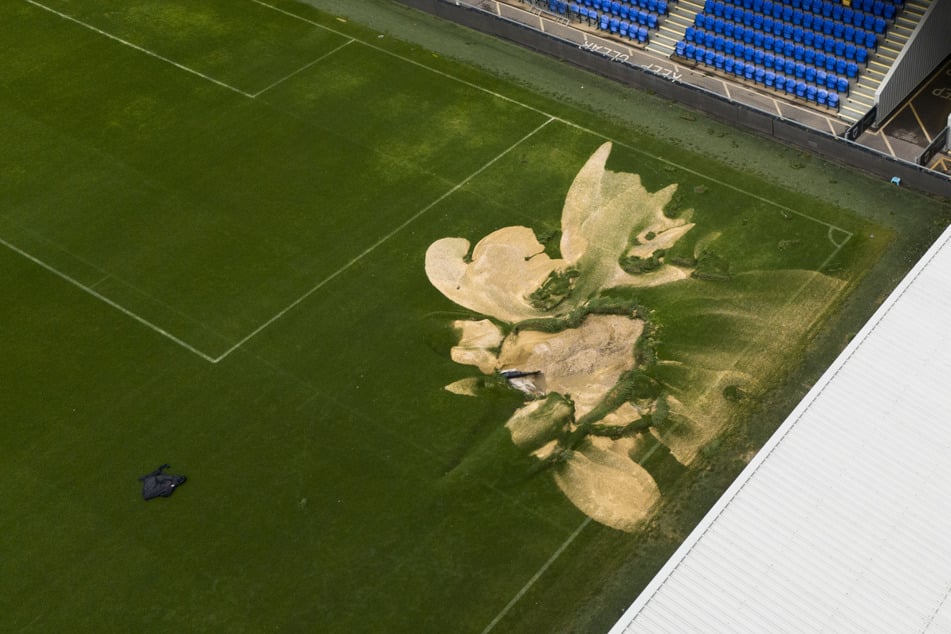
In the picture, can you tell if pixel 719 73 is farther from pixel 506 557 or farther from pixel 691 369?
pixel 506 557

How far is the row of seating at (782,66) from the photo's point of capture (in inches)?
1994

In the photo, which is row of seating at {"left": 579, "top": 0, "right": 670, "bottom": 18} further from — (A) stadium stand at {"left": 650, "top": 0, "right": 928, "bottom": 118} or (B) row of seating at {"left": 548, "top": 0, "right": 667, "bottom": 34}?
(A) stadium stand at {"left": 650, "top": 0, "right": 928, "bottom": 118}

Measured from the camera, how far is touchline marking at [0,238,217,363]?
4209 centimetres

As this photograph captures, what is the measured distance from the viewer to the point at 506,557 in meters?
34.3

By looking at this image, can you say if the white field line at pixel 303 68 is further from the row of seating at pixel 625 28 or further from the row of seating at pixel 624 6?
the row of seating at pixel 625 28

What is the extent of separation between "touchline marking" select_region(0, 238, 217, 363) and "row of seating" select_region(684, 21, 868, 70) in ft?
97.6

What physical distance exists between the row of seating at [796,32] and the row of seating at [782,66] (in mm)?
1191

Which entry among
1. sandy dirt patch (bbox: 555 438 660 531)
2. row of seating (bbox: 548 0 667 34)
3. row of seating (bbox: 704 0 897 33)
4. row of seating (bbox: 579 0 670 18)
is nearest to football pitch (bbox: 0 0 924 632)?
sandy dirt patch (bbox: 555 438 660 531)

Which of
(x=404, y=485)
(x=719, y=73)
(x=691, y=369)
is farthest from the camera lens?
(x=719, y=73)

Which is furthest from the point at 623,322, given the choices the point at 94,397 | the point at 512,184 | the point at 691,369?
the point at 94,397

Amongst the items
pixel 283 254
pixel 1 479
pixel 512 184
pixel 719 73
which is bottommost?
pixel 1 479

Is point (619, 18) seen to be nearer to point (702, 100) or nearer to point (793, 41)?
point (702, 100)

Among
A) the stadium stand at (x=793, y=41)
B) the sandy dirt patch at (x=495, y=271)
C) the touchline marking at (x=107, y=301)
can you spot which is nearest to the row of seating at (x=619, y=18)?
the stadium stand at (x=793, y=41)

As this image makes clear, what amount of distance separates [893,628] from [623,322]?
17.2 meters
